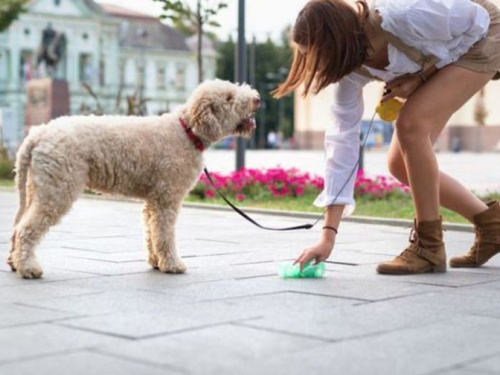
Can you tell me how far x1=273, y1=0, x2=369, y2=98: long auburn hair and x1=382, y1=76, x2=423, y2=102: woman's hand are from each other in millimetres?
417

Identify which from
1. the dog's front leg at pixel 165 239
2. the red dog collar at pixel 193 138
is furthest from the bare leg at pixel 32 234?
the red dog collar at pixel 193 138

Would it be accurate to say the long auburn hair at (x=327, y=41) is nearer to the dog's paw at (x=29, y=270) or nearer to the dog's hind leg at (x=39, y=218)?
the dog's hind leg at (x=39, y=218)

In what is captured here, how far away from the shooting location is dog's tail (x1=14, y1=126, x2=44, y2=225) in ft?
18.7

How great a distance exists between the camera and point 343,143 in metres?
5.82

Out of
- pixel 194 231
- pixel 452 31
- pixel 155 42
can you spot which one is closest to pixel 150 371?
pixel 452 31

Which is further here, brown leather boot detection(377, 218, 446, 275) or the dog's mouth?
the dog's mouth

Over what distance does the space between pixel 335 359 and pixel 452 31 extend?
107 inches

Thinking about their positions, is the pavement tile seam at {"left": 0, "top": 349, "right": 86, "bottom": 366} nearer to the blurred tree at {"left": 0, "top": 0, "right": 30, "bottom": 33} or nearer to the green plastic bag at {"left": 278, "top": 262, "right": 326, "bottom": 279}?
the green plastic bag at {"left": 278, "top": 262, "right": 326, "bottom": 279}

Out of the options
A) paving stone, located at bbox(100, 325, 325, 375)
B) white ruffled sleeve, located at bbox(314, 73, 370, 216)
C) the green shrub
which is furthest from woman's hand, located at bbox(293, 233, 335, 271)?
the green shrub

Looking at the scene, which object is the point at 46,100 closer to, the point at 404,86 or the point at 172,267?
the point at 172,267

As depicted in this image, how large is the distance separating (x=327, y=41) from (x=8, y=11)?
19.4 m

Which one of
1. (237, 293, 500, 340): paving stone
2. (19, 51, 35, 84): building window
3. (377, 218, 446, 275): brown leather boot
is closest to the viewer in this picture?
(237, 293, 500, 340): paving stone

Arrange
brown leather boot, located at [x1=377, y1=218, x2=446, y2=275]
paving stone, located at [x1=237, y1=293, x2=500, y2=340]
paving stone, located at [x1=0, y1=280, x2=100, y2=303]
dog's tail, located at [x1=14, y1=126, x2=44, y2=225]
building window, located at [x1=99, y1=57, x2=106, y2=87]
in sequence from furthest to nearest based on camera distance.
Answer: building window, located at [x1=99, y1=57, x2=106, y2=87]
brown leather boot, located at [x1=377, y1=218, x2=446, y2=275]
dog's tail, located at [x1=14, y1=126, x2=44, y2=225]
paving stone, located at [x1=0, y1=280, x2=100, y2=303]
paving stone, located at [x1=237, y1=293, x2=500, y2=340]

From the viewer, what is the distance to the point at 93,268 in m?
6.18
